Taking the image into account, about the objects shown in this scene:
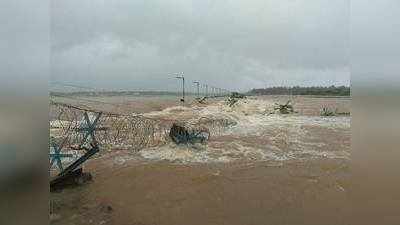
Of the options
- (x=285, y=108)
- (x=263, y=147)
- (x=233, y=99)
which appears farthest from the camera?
(x=233, y=99)

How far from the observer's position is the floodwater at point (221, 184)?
4.15 metres

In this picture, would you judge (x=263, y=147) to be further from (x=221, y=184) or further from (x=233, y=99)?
(x=233, y=99)

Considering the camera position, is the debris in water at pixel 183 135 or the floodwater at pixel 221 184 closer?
the floodwater at pixel 221 184

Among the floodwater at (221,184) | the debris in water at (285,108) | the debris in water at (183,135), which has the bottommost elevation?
the floodwater at (221,184)

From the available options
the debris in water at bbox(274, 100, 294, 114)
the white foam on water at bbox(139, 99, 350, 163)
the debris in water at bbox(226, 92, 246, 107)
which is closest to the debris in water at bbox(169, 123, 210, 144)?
the white foam on water at bbox(139, 99, 350, 163)

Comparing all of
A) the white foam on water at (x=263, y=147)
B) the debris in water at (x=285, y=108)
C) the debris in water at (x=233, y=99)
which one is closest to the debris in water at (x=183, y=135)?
the white foam on water at (x=263, y=147)

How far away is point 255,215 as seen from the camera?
4.12 m

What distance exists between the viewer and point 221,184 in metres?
5.39

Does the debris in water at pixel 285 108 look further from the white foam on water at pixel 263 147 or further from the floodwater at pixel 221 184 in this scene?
the floodwater at pixel 221 184

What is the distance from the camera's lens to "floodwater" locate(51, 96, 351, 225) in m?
4.15

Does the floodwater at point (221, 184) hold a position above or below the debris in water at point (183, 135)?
below

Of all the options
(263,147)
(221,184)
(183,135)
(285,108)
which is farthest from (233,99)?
(221,184)
